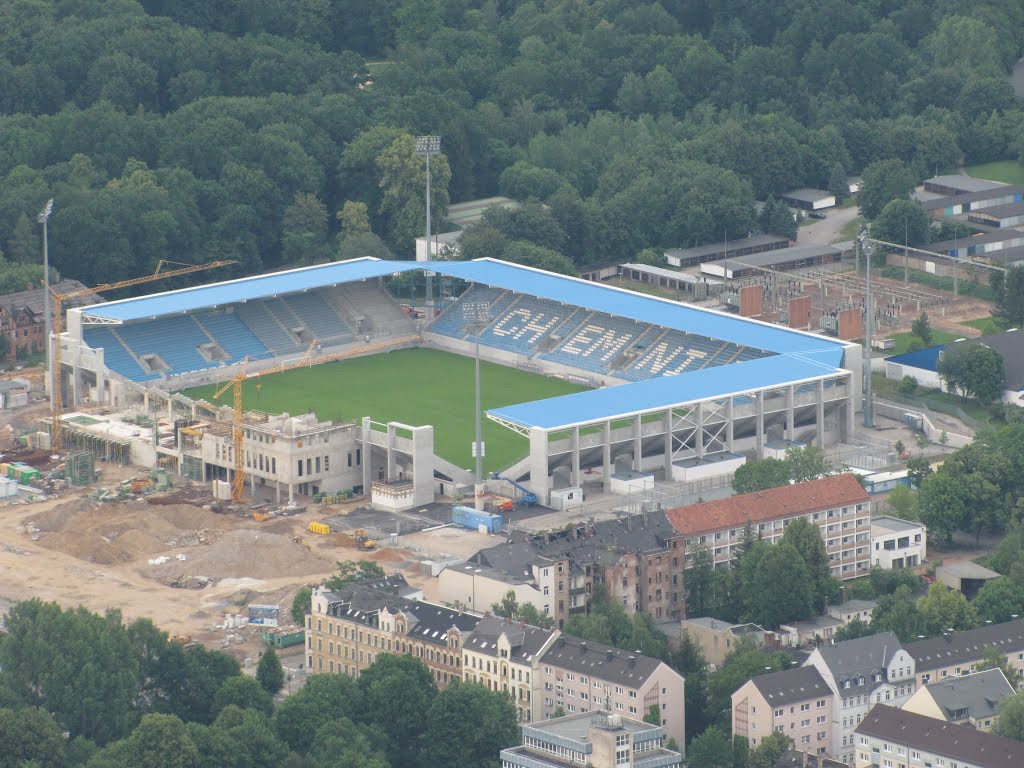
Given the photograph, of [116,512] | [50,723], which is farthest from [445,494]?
[50,723]

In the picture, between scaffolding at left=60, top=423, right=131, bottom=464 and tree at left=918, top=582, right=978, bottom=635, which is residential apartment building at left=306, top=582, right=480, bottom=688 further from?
scaffolding at left=60, top=423, right=131, bottom=464

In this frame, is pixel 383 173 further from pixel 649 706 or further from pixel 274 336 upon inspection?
pixel 649 706

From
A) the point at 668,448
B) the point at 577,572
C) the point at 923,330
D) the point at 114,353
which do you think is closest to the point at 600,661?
the point at 577,572

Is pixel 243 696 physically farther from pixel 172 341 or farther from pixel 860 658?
pixel 172 341

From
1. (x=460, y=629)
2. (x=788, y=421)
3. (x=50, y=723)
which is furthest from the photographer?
(x=788, y=421)

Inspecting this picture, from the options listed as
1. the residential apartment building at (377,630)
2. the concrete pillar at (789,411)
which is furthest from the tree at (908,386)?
the residential apartment building at (377,630)

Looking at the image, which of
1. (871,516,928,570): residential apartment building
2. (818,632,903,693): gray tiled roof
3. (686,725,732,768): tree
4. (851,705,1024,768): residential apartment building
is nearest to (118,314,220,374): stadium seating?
(871,516,928,570): residential apartment building
